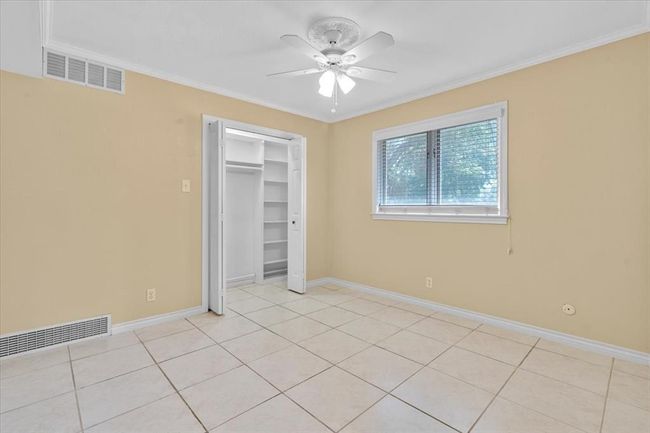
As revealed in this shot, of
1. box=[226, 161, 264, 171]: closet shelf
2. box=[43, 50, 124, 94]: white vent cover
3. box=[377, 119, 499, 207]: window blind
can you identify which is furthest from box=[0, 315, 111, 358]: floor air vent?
box=[377, 119, 499, 207]: window blind

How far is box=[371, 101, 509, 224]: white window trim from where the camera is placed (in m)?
3.06

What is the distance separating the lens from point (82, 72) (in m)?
2.74

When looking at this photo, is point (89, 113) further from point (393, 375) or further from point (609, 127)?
point (609, 127)

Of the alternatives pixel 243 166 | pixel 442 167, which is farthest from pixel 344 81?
pixel 243 166

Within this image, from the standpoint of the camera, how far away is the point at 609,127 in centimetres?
249

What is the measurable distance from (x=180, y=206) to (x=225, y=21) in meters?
1.90

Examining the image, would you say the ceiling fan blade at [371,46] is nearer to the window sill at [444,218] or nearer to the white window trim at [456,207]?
the white window trim at [456,207]

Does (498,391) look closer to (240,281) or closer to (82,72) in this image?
(240,281)

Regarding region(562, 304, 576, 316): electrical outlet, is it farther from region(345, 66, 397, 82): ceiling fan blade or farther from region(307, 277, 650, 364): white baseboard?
region(345, 66, 397, 82): ceiling fan blade

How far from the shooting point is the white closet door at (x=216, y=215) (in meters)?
3.41

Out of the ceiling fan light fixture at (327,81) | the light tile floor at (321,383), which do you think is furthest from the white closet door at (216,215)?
the ceiling fan light fixture at (327,81)

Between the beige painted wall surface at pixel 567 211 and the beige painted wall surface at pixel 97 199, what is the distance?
2.85 m

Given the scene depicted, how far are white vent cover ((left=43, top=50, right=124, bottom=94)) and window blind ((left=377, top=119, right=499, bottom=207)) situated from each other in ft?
10.2

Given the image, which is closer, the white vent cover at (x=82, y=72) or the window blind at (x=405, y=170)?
the white vent cover at (x=82, y=72)
